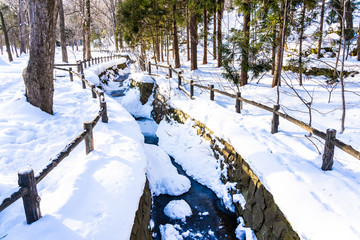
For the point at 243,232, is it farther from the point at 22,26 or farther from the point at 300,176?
the point at 22,26

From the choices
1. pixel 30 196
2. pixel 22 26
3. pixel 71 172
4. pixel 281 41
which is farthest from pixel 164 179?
pixel 22 26

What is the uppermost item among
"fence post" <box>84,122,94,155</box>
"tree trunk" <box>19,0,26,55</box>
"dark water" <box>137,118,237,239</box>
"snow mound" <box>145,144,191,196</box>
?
"tree trunk" <box>19,0,26,55</box>

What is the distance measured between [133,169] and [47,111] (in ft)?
15.8

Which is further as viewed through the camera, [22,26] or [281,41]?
[22,26]

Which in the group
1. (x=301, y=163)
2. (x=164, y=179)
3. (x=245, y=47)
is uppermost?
(x=245, y=47)

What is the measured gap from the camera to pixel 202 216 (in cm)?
553

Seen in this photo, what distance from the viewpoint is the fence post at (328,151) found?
389 centimetres

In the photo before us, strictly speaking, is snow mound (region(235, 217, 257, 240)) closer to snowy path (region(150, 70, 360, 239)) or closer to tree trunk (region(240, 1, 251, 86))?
snowy path (region(150, 70, 360, 239))

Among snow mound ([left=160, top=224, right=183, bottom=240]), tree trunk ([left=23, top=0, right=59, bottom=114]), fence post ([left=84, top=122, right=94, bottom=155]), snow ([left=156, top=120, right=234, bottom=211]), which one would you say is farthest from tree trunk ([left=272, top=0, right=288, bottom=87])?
tree trunk ([left=23, top=0, right=59, bottom=114])

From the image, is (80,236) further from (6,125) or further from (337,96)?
(337,96)

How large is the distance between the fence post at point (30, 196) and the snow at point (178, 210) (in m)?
3.18

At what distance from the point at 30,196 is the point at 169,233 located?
3060 millimetres

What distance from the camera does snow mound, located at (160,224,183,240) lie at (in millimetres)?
4836

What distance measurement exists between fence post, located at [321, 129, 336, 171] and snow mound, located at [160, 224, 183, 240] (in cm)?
322
